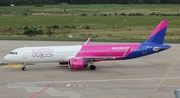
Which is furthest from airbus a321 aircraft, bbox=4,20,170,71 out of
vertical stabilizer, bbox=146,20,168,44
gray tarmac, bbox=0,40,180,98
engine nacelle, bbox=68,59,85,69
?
gray tarmac, bbox=0,40,180,98

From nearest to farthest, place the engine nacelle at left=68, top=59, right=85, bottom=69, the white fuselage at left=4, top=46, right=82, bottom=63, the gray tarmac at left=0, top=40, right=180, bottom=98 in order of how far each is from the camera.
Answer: the gray tarmac at left=0, top=40, right=180, bottom=98 → the engine nacelle at left=68, top=59, right=85, bottom=69 → the white fuselage at left=4, top=46, right=82, bottom=63

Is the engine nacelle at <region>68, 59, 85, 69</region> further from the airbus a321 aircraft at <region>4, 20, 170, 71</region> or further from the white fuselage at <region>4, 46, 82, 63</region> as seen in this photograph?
the white fuselage at <region>4, 46, 82, 63</region>

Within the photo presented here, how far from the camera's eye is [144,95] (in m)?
33.9

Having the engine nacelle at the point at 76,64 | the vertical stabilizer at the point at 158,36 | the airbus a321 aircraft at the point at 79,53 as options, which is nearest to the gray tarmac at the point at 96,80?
the engine nacelle at the point at 76,64

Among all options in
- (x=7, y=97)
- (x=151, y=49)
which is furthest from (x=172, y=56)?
(x=7, y=97)

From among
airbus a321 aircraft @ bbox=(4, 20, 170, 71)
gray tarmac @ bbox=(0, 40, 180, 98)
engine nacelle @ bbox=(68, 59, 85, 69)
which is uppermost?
airbus a321 aircraft @ bbox=(4, 20, 170, 71)

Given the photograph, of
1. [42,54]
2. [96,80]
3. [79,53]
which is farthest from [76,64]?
[96,80]

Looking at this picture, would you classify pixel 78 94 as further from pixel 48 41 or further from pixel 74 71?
pixel 48 41

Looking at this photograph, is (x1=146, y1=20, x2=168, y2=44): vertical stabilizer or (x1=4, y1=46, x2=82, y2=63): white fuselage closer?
(x1=4, y1=46, x2=82, y2=63): white fuselage

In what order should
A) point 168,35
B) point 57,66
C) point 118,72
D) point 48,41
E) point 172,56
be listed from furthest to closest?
point 168,35, point 48,41, point 172,56, point 57,66, point 118,72

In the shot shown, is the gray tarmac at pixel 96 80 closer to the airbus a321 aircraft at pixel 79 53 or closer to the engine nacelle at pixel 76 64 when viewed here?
the engine nacelle at pixel 76 64

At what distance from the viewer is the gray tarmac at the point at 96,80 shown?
34656 mm

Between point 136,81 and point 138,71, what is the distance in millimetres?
6342

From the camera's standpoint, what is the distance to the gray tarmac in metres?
34.7
